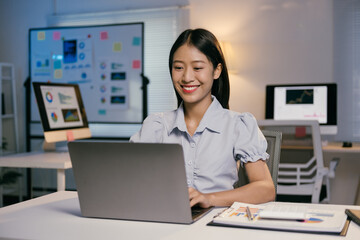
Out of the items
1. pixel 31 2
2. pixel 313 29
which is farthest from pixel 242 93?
pixel 31 2

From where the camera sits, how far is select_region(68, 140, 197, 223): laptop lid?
0.88m

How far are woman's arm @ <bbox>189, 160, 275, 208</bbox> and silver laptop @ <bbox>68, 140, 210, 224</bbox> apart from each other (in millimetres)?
74

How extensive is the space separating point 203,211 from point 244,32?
3.02m

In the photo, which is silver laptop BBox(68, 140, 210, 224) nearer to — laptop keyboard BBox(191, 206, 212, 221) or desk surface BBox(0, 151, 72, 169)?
laptop keyboard BBox(191, 206, 212, 221)

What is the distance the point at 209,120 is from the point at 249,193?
0.29 metres

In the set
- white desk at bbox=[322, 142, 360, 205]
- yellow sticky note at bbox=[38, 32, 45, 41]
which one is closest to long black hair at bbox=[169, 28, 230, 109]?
white desk at bbox=[322, 142, 360, 205]

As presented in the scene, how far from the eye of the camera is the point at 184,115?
1425mm

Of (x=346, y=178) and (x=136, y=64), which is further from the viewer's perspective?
(x=136, y=64)

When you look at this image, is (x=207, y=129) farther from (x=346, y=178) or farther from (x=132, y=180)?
(x=346, y=178)

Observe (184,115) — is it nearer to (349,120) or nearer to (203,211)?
(203,211)

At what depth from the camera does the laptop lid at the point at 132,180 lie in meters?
0.88

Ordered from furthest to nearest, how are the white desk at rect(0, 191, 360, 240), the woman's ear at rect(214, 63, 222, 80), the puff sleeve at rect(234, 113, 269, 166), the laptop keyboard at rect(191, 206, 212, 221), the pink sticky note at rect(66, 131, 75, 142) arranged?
the pink sticky note at rect(66, 131, 75, 142) < the woman's ear at rect(214, 63, 222, 80) < the puff sleeve at rect(234, 113, 269, 166) < the laptop keyboard at rect(191, 206, 212, 221) < the white desk at rect(0, 191, 360, 240)

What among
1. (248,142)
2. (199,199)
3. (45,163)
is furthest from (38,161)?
(199,199)

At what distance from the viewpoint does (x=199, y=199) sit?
1.04 m
